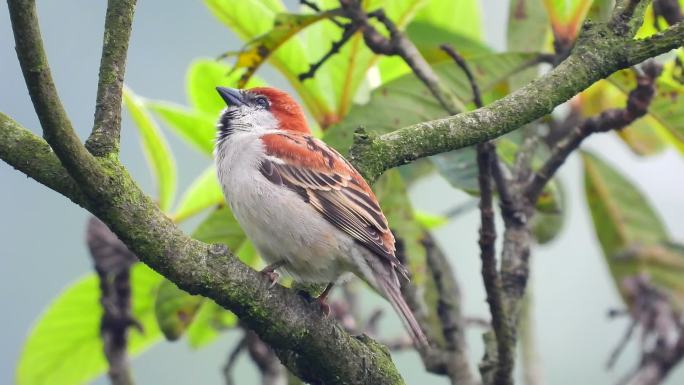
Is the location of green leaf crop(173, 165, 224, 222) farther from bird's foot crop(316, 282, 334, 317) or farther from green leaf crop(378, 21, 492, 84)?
bird's foot crop(316, 282, 334, 317)

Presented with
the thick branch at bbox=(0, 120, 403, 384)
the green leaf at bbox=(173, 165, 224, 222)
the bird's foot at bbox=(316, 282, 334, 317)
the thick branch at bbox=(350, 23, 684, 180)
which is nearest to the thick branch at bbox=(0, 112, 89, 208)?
the thick branch at bbox=(0, 120, 403, 384)

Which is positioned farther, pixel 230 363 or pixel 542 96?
pixel 230 363

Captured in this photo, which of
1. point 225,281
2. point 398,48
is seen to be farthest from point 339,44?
point 225,281

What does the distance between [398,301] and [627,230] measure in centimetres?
210

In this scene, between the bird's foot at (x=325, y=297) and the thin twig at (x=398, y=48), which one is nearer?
the bird's foot at (x=325, y=297)

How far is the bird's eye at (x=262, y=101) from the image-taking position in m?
4.55

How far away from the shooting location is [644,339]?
412 cm

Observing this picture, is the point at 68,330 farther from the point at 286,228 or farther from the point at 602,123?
the point at 602,123

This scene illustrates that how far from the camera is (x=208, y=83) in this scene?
499 cm

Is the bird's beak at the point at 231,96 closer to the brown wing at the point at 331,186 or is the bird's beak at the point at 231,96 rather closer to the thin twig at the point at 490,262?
the brown wing at the point at 331,186

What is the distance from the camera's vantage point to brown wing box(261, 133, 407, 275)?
3.54m

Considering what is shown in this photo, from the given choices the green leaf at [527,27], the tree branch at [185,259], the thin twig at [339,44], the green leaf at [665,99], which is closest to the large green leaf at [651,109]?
the green leaf at [665,99]

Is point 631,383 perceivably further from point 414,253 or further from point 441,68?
point 441,68

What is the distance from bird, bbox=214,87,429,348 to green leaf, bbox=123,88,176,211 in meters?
0.54
